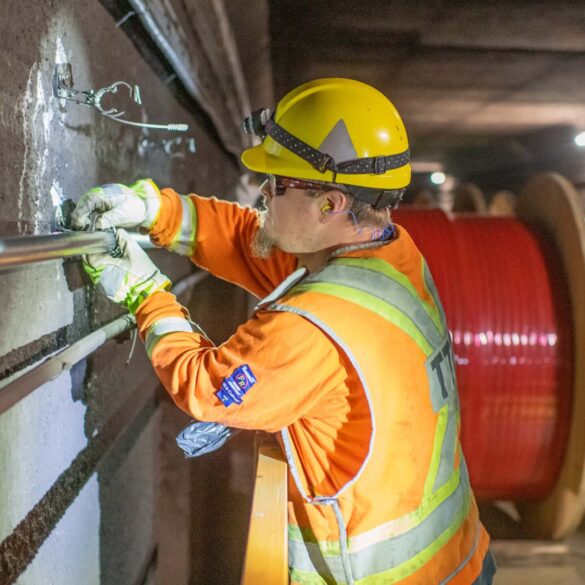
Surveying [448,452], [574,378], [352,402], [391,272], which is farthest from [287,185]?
[574,378]

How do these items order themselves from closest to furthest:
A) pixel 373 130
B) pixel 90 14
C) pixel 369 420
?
pixel 369 420 < pixel 373 130 < pixel 90 14

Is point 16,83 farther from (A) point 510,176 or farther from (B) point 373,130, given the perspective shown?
(A) point 510,176

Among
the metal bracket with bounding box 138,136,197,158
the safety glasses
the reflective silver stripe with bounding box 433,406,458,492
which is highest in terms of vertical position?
the metal bracket with bounding box 138,136,197,158

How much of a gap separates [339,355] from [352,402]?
155 mm

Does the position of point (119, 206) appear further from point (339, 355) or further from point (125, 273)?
point (339, 355)

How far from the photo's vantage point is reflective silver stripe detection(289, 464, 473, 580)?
1.48 metres

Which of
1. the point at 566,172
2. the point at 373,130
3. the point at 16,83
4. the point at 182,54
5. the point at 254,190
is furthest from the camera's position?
the point at 254,190

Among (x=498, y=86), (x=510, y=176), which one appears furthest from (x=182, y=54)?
(x=510, y=176)

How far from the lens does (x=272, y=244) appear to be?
1.74m

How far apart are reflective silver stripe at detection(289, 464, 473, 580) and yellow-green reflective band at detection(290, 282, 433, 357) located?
443mm

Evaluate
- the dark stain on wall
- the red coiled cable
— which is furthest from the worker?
the red coiled cable

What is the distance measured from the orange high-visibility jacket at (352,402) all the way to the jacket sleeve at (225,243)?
439 mm

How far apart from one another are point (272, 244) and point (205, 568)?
77.0 inches

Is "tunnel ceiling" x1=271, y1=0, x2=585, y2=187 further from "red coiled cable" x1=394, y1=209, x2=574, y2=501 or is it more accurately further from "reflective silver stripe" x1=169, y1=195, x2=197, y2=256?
"reflective silver stripe" x1=169, y1=195, x2=197, y2=256
